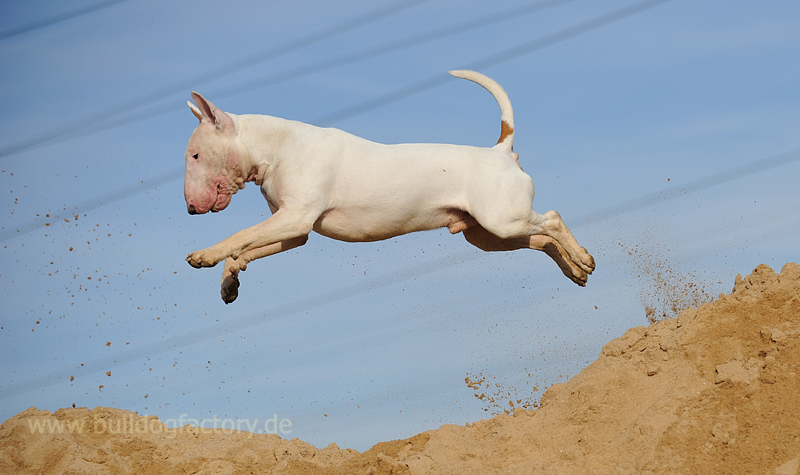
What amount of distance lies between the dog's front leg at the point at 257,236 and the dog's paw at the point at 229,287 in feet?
2.22

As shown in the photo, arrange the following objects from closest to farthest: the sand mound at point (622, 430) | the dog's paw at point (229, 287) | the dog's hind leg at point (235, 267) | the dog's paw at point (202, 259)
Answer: the sand mound at point (622, 430) → the dog's paw at point (202, 259) → the dog's hind leg at point (235, 267) → the dog's paw at point (229, 287)

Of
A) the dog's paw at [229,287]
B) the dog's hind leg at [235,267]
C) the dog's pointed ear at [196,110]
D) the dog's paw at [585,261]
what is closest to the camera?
the dog's pointed ear at [196,110]

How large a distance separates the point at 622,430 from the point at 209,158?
5345 millimetres

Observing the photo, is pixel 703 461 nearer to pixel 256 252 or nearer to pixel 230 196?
pixel 256 252

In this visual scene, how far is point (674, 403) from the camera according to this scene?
25.2 ft

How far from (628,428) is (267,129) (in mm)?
5114

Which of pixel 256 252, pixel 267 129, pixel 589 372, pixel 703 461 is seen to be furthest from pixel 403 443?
pixel 267 129

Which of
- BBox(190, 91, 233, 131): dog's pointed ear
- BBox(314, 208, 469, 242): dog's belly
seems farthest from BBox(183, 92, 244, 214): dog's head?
BBox(314, 208, 469, 242): dog's belly

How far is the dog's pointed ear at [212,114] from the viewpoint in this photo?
7.87 m

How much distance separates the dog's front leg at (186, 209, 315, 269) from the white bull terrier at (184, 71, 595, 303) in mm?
10

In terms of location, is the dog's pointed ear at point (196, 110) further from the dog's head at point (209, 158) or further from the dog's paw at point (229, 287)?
the dog's paw at point (229, 287)

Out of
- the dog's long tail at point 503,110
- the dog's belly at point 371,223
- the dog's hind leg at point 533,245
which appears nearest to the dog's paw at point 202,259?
the dog's belly at point 371,223

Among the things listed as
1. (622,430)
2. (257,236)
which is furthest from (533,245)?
(257,236)

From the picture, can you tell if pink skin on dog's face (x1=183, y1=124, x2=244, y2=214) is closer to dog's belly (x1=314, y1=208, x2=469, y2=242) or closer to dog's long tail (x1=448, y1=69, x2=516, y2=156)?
dog's belly (x1=314, y1=208, x2=469, y2=242)
